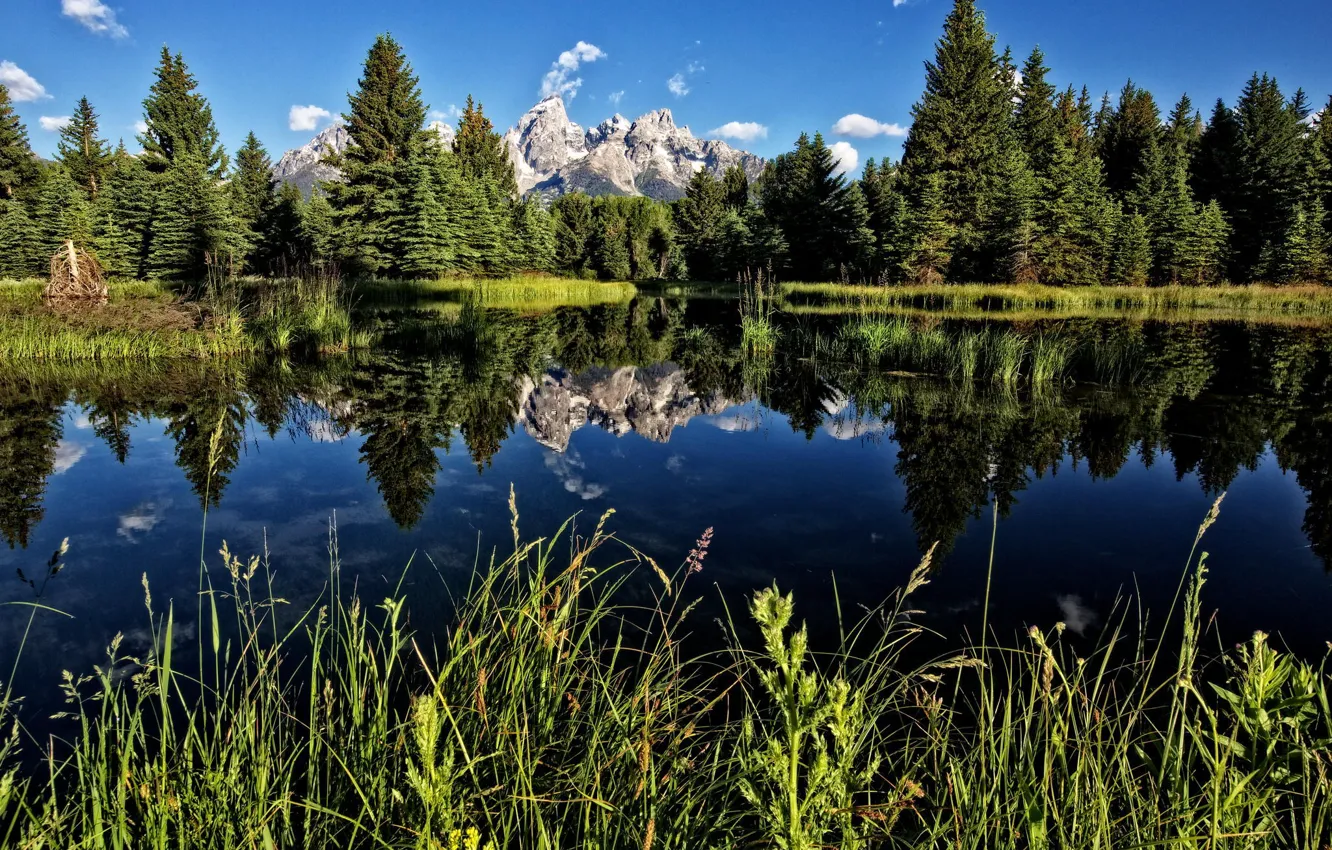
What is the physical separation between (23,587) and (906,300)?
2284 centimetres

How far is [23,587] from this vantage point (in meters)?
3.68

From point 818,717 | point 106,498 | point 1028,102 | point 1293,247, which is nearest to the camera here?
point 818,717

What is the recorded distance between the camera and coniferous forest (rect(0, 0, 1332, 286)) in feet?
98.3

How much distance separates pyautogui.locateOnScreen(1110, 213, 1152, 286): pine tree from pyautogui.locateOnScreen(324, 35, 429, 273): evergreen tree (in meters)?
33.0

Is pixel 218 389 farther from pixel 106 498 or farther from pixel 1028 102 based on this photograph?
pixel 1028 102

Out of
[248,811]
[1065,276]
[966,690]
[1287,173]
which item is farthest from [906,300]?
[1287,173]

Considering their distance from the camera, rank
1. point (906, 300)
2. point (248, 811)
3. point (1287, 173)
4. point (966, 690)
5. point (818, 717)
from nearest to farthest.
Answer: point (818, 717) < point (248, 811) < point (966, 690) < point (906, 300) < point (1287, 173)

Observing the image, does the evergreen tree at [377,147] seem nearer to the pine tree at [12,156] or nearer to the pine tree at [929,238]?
the pine tree at [12,156]

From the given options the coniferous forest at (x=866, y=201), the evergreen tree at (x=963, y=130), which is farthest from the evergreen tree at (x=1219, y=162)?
the evergreen tree at (x=963, y=130)

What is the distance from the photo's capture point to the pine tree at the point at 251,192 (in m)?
34.2

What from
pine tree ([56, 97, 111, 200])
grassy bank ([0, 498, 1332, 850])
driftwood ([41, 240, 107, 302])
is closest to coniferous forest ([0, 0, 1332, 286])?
pine tree ([56, 97, 111, 200])

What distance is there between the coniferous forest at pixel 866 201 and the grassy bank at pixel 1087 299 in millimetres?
5156

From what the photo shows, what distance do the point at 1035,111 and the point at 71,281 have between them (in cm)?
4246

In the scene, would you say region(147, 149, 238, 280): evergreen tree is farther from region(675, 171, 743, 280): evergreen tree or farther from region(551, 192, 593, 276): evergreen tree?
region(675, 171, 743, 280): evergreen tree
